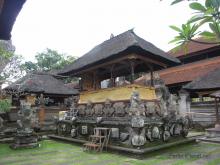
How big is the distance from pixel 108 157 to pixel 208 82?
10.4 meters

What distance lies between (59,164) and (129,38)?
653cm

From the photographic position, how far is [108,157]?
9.52 m

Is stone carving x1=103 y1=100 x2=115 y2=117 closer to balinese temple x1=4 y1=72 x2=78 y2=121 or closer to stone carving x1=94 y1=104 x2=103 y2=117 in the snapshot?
stone carving x1=94 y1=104 x2=103 y2=117

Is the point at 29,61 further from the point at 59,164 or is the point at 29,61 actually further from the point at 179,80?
the point at 59,164

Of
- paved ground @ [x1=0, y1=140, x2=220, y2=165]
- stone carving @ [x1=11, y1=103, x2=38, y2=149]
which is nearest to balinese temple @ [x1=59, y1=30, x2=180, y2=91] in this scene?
stone carving @ [x1=11, y1=103, x2=38, y2=149]

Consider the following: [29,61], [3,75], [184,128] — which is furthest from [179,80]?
[29,61]

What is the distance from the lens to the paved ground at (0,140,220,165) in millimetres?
8602

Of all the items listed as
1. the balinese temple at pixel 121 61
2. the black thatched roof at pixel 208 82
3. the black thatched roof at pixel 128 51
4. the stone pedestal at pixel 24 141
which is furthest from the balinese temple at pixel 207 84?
the stone pedestal at pixel 24 141

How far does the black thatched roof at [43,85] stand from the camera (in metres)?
19.7

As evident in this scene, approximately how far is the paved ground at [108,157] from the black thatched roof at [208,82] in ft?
19.5

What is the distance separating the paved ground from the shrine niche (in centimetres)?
71

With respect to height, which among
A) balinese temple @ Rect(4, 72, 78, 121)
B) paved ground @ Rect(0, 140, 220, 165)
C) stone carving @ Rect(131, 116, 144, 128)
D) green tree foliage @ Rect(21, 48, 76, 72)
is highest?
green tree foliage @ Rect(21, 48, 76, 72)

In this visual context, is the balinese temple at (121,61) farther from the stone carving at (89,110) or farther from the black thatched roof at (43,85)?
the black thatched roof at (43,85)

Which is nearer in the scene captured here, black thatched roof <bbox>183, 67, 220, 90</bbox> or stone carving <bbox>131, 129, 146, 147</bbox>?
stone carving <bbox>131, 129, 146, 147</bbox>
